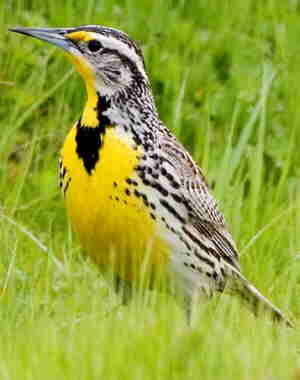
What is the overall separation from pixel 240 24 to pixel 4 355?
345cm

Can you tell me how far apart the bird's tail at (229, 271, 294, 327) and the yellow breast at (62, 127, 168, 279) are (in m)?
0.41

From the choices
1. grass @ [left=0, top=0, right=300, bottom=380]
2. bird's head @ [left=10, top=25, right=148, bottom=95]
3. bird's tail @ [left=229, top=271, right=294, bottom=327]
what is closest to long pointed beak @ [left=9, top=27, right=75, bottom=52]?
bird's head @ [left=10, top=25, right=148, bottom=95]

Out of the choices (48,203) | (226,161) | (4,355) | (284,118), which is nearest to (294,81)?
(284,118)

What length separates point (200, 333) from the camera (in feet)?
12.6

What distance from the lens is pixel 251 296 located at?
527cm

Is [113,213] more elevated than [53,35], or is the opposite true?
[53,35]

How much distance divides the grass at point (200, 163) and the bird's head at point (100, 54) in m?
0.68

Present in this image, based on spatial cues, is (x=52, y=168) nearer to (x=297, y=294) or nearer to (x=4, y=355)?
(x=297, y=294)

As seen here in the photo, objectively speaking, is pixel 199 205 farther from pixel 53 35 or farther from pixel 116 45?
pixel 53 35

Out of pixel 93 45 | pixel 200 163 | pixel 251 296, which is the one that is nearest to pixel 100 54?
pixel 93 45

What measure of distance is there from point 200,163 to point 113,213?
→ 5.59ft

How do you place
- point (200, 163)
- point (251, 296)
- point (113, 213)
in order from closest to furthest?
1. point (113, 213)
2. point (251, 296)
3. point (200, 163)

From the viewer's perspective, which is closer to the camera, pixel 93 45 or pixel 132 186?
pixel 132 186

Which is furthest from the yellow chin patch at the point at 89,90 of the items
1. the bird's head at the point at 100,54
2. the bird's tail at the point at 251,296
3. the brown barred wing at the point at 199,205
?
the bird's tail at the point at 251,296
